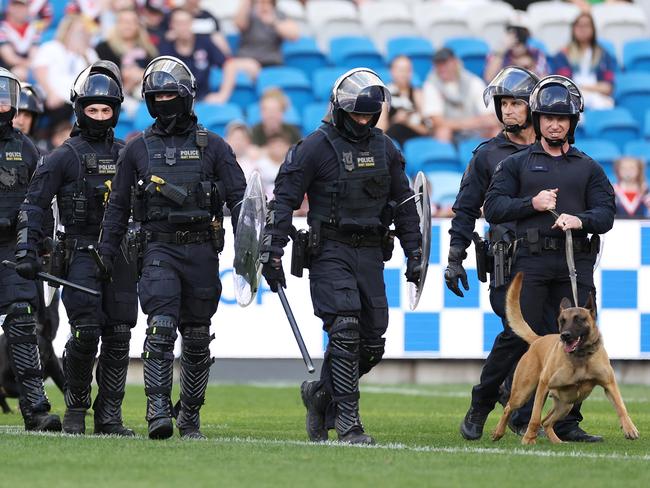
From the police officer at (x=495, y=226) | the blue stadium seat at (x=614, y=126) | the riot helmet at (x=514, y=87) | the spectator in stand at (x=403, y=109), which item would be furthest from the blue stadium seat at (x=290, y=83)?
the riot helmet at (x=514, y=87)

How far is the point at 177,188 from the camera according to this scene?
9102mm

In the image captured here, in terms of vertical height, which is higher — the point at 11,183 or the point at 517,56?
the point at 517,56

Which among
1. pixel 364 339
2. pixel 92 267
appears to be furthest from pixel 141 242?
pixel 364 339

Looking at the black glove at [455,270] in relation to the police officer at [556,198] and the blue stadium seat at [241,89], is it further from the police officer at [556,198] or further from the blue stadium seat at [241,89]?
the blue stadium seat at [241,89]

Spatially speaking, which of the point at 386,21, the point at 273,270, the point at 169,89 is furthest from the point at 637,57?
the point at 273,270

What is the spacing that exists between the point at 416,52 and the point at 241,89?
2.32 meters

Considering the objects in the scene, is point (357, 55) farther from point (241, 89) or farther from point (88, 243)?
point (88, 243)

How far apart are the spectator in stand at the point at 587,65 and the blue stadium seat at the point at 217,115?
13.7 ft

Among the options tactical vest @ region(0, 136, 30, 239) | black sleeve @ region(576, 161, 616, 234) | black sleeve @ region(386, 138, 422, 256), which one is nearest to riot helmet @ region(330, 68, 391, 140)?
black sleeve @ region(386, 138, 422, 256)

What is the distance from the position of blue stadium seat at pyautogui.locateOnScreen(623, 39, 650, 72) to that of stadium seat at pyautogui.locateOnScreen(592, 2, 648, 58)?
26 cm

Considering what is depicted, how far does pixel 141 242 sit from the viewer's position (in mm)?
9266

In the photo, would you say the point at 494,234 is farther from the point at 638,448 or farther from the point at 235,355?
the point at 235,355

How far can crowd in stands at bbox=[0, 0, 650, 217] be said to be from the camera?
1830cm

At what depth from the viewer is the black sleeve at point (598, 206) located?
927cm
